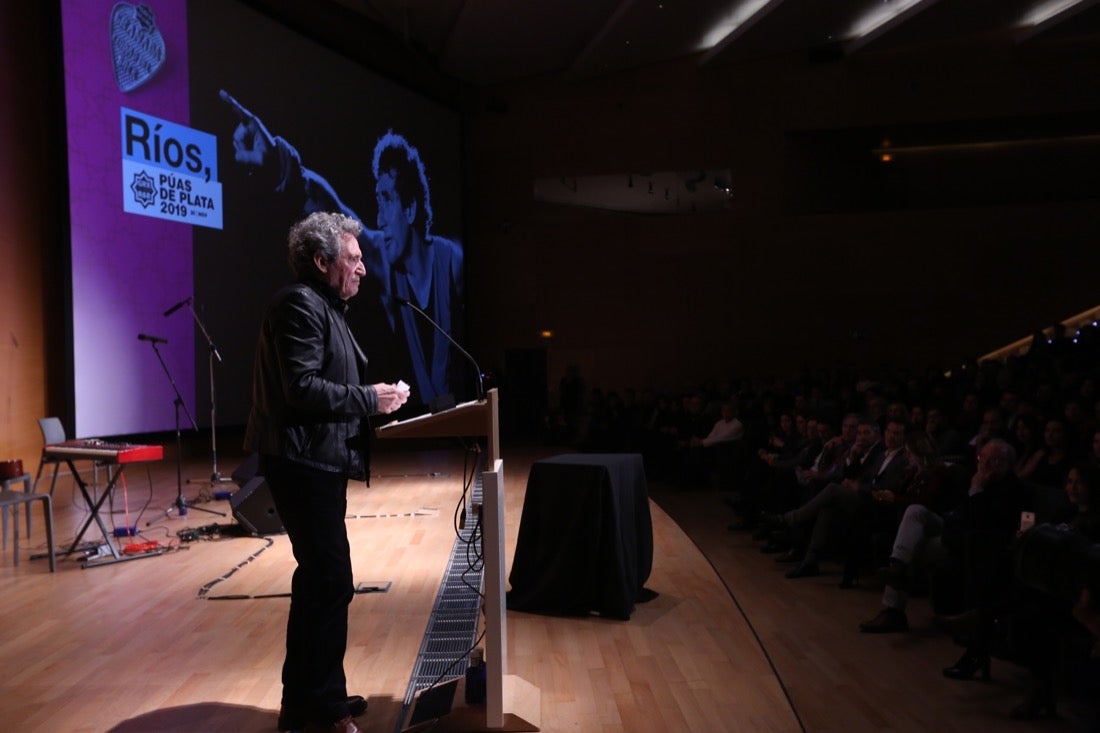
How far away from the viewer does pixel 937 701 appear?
304 centimetres

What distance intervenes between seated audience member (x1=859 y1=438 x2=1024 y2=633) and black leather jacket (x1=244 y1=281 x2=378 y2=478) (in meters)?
2.51

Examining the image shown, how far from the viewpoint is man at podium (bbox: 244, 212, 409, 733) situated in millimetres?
2346

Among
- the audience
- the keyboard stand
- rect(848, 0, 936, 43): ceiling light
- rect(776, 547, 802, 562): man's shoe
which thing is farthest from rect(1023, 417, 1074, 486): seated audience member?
rect(848, 0, 936, 43): ceiling light

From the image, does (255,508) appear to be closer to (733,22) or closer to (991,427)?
(991,427)

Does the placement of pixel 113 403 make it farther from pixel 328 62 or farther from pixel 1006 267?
pixel 1006 267

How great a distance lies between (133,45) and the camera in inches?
312

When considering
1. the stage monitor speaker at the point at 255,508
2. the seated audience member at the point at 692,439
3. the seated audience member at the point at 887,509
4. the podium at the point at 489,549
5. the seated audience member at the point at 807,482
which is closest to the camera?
the podium at the point at 489,549

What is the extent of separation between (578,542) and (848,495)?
1.74m

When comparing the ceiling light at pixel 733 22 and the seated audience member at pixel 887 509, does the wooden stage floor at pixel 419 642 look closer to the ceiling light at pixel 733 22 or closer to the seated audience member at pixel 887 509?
the seated audience member at pixel 887 509

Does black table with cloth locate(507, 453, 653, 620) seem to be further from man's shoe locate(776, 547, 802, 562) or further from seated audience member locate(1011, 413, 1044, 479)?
seated audience member locate(1011, 413, 1044, 479)

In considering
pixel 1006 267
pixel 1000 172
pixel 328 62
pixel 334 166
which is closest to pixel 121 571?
pixel 334 166

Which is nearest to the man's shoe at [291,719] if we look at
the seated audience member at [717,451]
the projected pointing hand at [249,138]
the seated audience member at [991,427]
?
the seated audience member at [991,427]

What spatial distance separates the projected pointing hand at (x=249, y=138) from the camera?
912 centimetres

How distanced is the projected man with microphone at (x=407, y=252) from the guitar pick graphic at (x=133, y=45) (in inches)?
72.2
